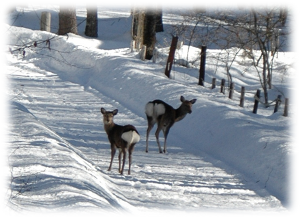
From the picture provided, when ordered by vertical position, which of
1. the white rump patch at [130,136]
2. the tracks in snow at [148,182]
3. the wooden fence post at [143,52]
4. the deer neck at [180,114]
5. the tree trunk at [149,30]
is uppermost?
the tree trunk at [149,30]

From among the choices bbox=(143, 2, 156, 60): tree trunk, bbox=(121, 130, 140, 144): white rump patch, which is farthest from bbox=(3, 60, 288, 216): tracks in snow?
bbox=(143, 2, 156, 60): tree trunk

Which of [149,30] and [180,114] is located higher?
[149,30]

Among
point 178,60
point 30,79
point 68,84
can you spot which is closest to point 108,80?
point 68,84

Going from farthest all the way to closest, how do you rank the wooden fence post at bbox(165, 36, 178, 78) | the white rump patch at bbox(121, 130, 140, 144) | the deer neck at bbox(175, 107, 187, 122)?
the wooden fence post at bbox(165, 36, 178, 78)
the deer neck at bbox(175, 107, 187, 122)
the white rump patch at bbox(121, 130, 140, 144)

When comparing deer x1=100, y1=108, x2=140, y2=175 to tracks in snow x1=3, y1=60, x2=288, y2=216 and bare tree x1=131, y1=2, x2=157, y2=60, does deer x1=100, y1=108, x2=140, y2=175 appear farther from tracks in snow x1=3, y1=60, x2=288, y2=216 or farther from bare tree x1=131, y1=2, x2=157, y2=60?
bare tree x1=131, y1=2, x2=157, y2=60

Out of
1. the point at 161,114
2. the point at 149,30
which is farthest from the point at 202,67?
the point at 161,114

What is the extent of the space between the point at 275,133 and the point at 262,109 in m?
7.39

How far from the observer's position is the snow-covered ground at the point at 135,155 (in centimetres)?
776

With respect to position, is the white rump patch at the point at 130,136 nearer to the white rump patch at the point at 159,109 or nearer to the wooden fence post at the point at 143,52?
the white rump patch at the point at 159,109

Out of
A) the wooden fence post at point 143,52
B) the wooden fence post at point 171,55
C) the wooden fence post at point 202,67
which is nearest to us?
the wooden fence post at point 202,67

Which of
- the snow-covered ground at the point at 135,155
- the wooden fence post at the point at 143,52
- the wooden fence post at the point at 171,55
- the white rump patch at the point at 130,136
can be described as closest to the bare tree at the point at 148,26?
the wooden fence post at the point at 143,52

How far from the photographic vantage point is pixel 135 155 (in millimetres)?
12078

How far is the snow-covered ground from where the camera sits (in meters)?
7.76

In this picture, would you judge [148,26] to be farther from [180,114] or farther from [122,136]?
[122,136]
